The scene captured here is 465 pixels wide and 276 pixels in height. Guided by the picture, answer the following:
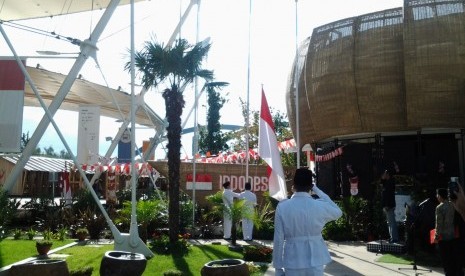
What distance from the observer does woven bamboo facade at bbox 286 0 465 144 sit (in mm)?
17031

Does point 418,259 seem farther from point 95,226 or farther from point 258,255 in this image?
point 95,226

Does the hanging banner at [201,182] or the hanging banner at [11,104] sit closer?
the hanging banner at [11,104]

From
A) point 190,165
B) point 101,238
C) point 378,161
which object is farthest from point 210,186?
point 378,161

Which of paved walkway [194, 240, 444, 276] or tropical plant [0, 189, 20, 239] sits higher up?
tropical plant [0, 189, 20, 239]

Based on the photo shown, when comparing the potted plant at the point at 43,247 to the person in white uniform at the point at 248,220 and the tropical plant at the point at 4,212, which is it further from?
the person in white uniform at the point at 248,220

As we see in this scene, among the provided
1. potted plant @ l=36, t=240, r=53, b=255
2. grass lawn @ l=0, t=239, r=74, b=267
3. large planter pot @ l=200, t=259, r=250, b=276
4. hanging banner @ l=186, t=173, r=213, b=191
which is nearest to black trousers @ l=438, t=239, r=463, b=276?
large planter pot @ l=200, t=259, r=250, b=276

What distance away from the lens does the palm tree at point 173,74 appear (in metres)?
14.1

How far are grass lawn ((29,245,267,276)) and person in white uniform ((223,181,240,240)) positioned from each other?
1.07m

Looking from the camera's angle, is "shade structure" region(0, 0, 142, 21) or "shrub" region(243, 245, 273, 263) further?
"shade structure" region(0, 0, 142, 21)

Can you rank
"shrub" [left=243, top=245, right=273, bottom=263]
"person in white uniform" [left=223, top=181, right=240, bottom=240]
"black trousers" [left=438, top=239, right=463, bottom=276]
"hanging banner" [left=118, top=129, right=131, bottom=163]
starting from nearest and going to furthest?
"black trousers" [left=438, top=239, right=463, bottom=276]
"shrub" [left=243, top=245, right=273, bottom=263]
"person in white uniform" [left=223, top=181, right=240, bottom=240]
"hanging banner" [left=118, top=129, right=131, bottom=163]

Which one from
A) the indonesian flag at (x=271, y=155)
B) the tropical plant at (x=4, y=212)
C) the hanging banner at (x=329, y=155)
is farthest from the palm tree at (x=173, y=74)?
the hanging banner at (x=329, y=155)

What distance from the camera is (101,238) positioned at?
644 inches

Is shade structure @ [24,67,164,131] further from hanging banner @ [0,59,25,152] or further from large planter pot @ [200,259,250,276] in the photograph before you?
large planter pot @ [200,259,250,276]

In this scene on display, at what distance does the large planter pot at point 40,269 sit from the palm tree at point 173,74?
5.99 m
